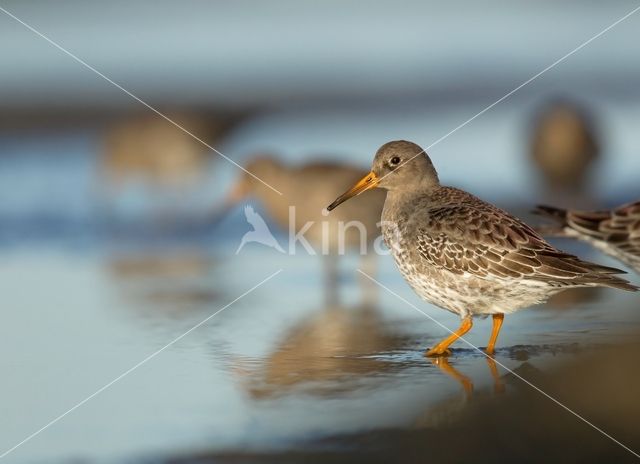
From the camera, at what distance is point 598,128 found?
45.3 ft

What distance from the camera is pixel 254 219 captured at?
1158 cm

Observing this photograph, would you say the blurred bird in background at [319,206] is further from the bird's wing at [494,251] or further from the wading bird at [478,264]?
the bird's wing at [494,251]

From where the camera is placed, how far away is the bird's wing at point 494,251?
6762 mm

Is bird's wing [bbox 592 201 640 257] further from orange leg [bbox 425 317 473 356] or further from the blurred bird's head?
orange leg [bbox 425 317 473 356]

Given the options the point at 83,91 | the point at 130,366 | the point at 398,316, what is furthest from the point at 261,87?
the point at 130,366

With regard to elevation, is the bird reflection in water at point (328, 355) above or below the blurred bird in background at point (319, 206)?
below

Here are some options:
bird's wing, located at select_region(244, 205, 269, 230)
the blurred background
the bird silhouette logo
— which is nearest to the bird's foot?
the blurred background

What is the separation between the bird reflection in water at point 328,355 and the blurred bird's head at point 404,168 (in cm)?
95

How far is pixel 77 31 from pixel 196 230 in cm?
921

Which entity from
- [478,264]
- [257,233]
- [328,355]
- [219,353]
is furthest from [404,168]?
[257,233]

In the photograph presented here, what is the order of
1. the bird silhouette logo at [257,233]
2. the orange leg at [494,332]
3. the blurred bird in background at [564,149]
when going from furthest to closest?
the blurred bird in background at [564,149], the bird silhouette logo at [257,233], the orange leg at [494,332]

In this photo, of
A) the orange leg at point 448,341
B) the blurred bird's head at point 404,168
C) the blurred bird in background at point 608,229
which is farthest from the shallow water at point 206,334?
the blurred bird's head at point 404,168

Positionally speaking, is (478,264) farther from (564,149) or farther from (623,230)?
(564,149)

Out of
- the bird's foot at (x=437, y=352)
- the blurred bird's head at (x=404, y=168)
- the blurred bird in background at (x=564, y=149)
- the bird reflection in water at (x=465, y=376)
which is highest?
the blurred bird in background at (x=564, y=149)
